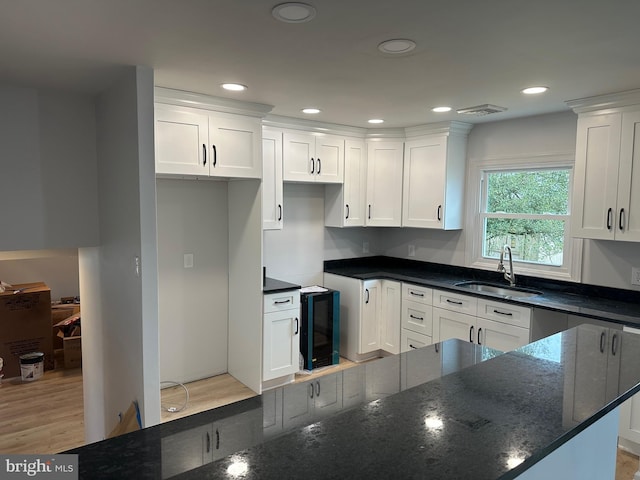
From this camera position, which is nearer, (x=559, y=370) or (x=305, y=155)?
(x=559, y=370)

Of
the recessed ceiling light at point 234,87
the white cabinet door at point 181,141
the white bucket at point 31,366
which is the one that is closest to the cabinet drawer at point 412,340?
the white cabinet door at point 181,141

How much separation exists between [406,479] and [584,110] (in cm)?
324

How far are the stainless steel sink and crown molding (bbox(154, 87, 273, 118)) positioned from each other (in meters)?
2.31

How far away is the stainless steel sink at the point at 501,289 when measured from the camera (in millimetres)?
3734

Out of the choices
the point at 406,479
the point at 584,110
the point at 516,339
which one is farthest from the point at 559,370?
the point at 584,110

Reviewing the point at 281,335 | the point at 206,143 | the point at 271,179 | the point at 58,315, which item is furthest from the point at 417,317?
the point at 58,315

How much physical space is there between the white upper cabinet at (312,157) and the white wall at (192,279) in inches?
26.2

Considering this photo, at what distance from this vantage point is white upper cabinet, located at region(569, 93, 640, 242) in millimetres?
2930

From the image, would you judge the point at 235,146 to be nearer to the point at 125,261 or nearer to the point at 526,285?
the point at 125,261

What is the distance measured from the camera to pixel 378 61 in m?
2.30

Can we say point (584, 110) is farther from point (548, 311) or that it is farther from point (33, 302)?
point (33, 302)

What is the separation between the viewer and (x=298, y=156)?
406 cm

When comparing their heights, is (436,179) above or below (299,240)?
above

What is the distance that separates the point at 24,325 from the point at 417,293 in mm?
4043
